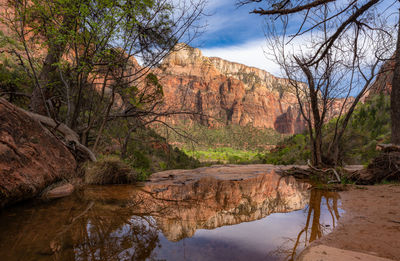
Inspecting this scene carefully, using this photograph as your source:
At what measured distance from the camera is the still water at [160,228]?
5.26ft

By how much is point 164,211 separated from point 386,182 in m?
5.72

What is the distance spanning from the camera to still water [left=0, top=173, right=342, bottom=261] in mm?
1604

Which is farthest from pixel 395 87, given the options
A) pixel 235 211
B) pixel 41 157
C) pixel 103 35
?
pixel 41 157

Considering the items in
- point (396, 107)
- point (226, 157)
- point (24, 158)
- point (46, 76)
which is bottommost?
point (226, 157)

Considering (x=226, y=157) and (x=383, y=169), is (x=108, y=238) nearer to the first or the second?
(x=383, y=169)

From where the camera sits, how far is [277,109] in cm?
12731

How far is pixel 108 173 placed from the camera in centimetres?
479

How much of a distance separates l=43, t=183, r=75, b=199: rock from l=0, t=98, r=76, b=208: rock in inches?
4.8

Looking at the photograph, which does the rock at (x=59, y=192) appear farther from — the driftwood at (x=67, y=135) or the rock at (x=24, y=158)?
the driftwood at (x=67, y=135)

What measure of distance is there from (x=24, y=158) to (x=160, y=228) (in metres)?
2.19

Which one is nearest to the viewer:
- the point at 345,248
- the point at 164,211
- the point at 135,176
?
the point at 345,248

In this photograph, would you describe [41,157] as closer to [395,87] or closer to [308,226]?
[308,226]

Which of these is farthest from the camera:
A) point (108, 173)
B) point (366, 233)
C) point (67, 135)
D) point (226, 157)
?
point (226, 157)

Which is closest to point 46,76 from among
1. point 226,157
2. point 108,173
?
point 108,173
